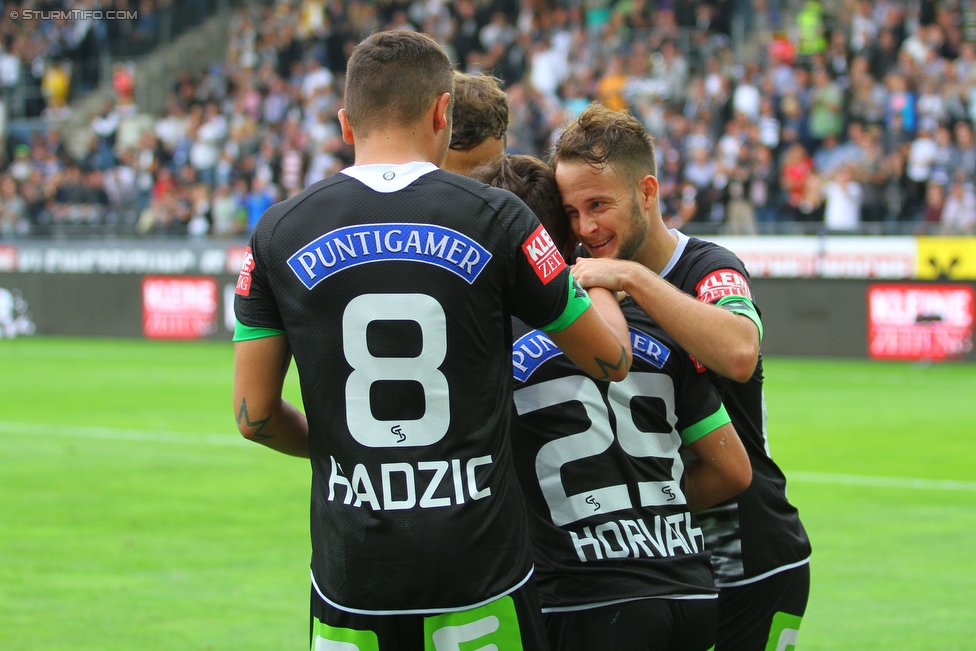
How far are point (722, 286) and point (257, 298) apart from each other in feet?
3.87

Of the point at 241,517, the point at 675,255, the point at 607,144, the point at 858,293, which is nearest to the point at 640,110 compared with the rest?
the point at 858,293

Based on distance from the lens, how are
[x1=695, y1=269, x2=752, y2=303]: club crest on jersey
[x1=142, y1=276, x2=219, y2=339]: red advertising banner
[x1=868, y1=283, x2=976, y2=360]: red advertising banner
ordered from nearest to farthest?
[x1=695, y1=269, x2=752, y2=303]: club crest on jersey → [x1=868, y1=283, x2=976, y2=360]: red advertising banner → [x1=142, y1=276, x2=219, y2=339]: red advertising banner

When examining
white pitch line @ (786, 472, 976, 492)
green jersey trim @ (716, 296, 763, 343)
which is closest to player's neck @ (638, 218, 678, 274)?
green jersey trim @ (716, 296, 763, 343)

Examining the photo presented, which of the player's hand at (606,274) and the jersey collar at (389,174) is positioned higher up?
the jersey collar at (389,174)

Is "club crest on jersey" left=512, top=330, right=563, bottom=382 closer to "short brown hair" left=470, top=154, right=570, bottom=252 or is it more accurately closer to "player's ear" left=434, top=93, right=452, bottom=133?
"short brown hair" left=470, top=154, right=570, bottom=252

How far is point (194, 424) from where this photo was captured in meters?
13.4

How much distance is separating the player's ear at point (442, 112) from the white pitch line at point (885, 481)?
294 inches

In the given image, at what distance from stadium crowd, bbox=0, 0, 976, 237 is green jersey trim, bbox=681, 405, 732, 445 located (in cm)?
1502

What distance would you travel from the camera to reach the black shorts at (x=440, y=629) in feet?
9.09

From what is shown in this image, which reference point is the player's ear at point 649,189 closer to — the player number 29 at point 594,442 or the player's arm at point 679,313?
the player's arm at point 679,313

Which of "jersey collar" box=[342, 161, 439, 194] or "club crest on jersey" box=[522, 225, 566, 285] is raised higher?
"jersey collar" box=[342, 161, 439, 194]

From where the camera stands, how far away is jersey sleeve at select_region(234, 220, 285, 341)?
9.27 ft

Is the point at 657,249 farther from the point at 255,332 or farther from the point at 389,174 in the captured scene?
the point at 255,332

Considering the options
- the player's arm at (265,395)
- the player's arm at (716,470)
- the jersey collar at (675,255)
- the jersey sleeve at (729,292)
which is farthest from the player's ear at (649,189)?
the player's arm at (265,395)
